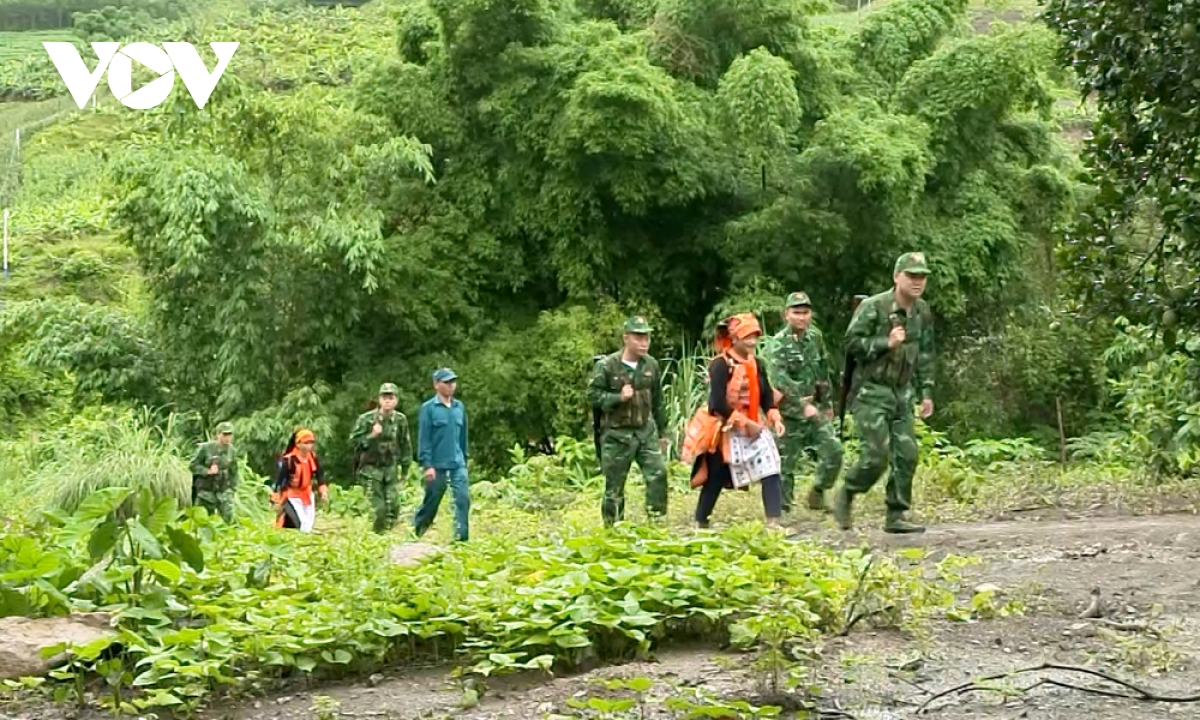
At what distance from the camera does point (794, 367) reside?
36.1ft

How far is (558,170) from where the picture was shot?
19.1 meters

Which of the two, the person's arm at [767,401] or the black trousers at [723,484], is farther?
the person's arm at [767,401]

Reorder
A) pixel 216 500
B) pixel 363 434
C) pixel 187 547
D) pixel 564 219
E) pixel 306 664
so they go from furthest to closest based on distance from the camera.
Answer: pixel 564 219 → pixel 216 500 → pixel 363 434 → pixel 187 547 → pixel 306 664

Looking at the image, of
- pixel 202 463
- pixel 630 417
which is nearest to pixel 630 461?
pixel 630 417

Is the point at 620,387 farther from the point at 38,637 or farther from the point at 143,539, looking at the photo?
the point at 38,637

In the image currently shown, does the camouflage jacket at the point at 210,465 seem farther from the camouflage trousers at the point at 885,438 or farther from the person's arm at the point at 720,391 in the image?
the camouflage trousers at the point at 885,438

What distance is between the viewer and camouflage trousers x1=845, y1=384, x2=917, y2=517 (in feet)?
29.8

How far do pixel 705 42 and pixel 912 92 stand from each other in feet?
9.04

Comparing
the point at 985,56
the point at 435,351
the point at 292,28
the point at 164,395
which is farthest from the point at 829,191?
the point at 292,28

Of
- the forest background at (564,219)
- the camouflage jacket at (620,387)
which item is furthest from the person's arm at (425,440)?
the forest background at (564,219)

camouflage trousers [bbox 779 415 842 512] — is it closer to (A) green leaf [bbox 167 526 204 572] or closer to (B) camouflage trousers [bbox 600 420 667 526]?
(B) camouflage trousers [bbox 600 420 667 526]

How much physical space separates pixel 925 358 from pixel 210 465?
6.74 m

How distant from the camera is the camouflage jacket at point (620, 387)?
9914 mm

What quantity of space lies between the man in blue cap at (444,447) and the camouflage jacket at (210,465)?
2.63 m
